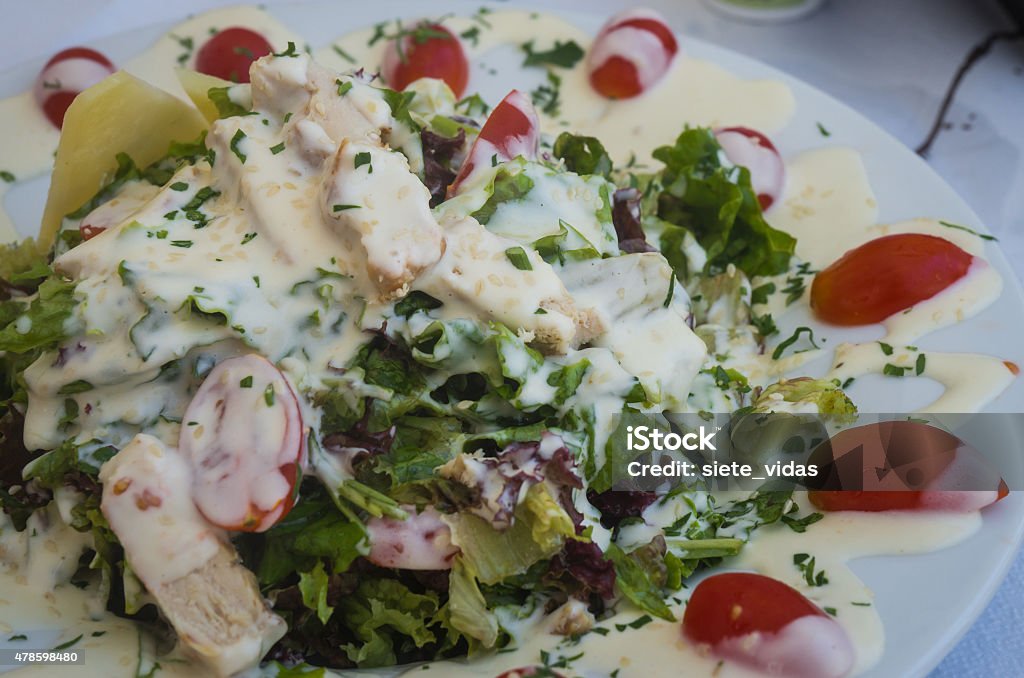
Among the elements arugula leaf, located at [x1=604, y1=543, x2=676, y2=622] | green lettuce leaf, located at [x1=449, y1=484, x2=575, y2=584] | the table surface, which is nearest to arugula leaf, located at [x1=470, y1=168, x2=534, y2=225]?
green lettuce leaf, located at [x1=449, y1=484, x2=575, y2=584]

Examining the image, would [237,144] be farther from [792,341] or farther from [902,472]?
[902,472]

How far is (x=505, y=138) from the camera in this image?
11.5ft

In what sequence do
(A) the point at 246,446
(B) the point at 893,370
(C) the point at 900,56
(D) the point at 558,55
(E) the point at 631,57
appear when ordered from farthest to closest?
(C) the point at 900,56 → (D) the point at 558,55 → (E) the point at 631,57 → (B) the point at 893,370 → (A) the point at 246,446

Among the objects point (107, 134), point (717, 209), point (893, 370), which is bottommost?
point (893, 370)

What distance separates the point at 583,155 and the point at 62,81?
2.31m

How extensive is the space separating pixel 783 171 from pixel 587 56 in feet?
3.69

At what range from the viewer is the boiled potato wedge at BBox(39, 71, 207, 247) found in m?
3.69

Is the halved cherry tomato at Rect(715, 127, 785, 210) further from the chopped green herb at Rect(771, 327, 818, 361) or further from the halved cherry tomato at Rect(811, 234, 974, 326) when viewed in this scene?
the chopped green herb at Rect(771, 327, 818, 361)

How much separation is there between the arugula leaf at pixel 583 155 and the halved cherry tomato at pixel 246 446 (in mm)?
1609

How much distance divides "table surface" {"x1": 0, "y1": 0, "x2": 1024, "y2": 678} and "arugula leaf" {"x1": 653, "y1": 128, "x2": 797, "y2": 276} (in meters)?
1.79

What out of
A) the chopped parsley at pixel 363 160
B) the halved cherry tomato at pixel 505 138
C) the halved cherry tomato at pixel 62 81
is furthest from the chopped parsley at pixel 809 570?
→ the halved cherry tomato at pixel 62 81

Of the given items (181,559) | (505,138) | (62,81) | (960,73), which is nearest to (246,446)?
(181,559)

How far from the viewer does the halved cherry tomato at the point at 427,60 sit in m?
4.68

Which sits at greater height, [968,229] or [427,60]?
[427,60]
